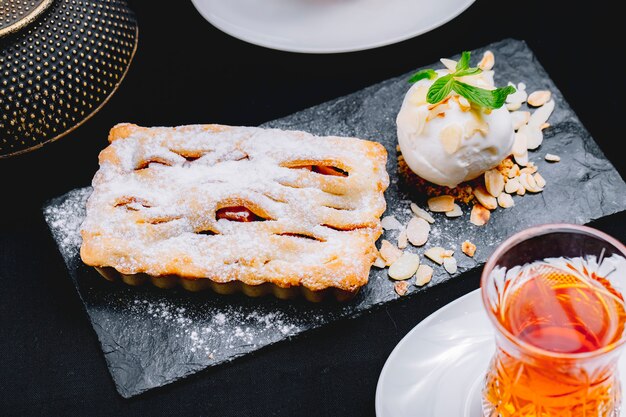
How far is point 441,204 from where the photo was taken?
4.53 ft

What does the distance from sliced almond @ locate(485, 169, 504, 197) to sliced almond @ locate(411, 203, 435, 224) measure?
10 cm

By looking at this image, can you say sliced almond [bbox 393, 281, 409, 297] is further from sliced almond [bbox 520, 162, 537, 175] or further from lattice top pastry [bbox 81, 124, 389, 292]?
sliced almond [bbox 520, 162, 537, 175]

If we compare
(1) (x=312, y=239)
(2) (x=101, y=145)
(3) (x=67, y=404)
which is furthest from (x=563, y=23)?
(3) (x=67, y=404)

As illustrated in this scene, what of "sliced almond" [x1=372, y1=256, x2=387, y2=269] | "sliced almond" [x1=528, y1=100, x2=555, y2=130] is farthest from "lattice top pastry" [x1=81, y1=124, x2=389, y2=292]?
"sliced almond" [x1=528, y1=100, x2=555, y2=130]

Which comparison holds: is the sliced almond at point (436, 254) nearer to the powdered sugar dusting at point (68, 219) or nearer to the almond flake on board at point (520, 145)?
the almond flake on board at point (520, 145)

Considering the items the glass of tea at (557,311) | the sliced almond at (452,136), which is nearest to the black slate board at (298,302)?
the sliced almond at (452,136)

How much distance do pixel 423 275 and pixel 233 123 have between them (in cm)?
42

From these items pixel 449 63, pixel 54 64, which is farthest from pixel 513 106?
pixel 54 64

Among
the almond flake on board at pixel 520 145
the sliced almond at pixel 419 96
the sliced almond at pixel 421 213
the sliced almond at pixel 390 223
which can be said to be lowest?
the sliced almond at pixel 390 223

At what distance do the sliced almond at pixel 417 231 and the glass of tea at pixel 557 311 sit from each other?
30 cm

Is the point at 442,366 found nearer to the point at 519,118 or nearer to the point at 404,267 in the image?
the point at 404,267

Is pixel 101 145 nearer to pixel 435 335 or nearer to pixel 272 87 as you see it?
pixel 272 87

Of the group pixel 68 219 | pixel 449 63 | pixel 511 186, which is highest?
pixel 449 63

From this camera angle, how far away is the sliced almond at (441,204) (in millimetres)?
1377
